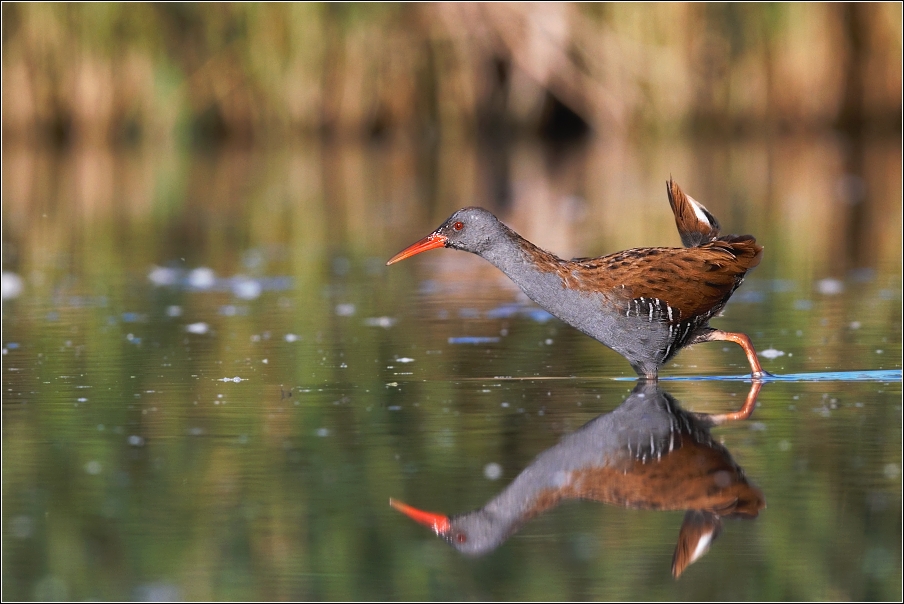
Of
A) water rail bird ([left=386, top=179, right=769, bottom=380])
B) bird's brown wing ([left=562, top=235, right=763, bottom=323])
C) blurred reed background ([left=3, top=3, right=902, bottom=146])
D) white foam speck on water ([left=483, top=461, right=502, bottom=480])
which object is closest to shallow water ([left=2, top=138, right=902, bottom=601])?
white foam speck on water ([left=483, top=461, right=502, bottom=480])

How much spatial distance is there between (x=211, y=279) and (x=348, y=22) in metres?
12.0

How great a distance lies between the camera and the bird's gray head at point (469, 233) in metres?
6.61

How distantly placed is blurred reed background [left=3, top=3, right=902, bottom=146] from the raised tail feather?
15.2 metres

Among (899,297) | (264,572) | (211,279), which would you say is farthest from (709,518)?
(211,279)

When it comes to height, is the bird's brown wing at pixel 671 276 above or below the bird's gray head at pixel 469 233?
below

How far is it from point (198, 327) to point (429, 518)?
4187 millimetres

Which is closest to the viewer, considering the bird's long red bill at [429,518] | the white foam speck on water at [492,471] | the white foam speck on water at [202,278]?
the bird's long red bill at [429,518]

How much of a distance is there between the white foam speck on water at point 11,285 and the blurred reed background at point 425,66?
11.4 metres

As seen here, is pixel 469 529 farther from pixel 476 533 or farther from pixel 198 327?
A: pixel 198 327

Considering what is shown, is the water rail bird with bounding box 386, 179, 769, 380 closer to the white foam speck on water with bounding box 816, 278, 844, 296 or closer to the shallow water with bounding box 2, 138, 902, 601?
the shallow water with bounding box 2, 138, 902, 601

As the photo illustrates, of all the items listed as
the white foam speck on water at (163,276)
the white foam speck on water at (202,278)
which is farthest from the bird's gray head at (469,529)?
the white foam speck on water at (163,276)

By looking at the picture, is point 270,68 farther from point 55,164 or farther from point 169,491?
point 169,491

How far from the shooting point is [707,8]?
896 inches

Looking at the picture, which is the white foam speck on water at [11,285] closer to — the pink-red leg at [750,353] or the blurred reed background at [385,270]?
the blurred reed background at [385,270]
